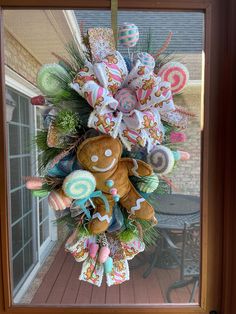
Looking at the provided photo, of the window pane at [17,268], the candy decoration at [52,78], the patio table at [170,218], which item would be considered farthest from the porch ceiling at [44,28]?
the window pane at [17,268]

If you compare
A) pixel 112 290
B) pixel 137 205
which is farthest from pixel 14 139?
pixel 112 290

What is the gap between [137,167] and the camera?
0.71 metres

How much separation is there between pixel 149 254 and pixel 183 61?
1.99 ft

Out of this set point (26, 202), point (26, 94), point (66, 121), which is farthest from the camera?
point (26, 202)

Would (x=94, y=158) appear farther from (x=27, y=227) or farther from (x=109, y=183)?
(x=27, y=227)

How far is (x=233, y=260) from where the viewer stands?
0.84 meters

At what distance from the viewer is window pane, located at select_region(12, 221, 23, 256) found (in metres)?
0.94

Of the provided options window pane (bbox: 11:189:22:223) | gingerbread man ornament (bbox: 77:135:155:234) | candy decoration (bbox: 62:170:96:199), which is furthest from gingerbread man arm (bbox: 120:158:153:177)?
window pane (bbox: 11:189:22:223)

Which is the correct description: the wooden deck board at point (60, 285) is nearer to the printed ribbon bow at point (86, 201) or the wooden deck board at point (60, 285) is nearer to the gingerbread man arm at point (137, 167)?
the printed ribbon bow at point (86, 201)

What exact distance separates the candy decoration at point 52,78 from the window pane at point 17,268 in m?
0.58

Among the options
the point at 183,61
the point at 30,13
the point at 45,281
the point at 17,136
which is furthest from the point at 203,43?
the point at 45,281

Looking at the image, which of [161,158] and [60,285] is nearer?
[161,158]

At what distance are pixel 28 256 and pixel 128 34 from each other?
0.85m

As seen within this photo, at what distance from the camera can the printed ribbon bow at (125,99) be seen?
636mm
